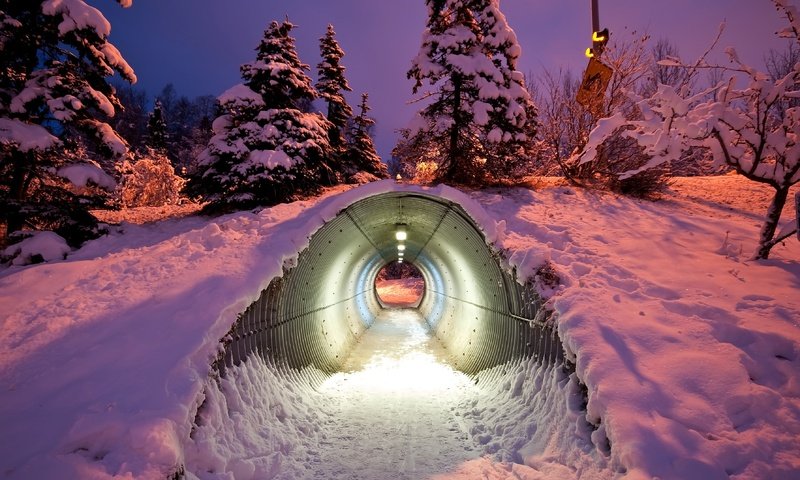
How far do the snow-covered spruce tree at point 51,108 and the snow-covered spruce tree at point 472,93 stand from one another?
795 cm

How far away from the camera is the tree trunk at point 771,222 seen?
5.28 m

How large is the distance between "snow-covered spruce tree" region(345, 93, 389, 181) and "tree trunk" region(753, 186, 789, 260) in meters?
20.1

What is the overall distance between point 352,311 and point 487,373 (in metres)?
6.83

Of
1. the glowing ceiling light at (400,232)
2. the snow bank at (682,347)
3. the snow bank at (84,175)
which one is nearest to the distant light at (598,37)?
the snow bank at (682,347)

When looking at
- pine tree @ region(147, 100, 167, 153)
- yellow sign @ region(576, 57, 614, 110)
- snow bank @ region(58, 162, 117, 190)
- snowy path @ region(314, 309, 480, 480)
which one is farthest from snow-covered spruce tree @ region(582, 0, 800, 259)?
pine tree @ region(147, 100, 167, 153)

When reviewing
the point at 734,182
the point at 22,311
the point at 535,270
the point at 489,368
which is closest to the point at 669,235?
the point at 535,270

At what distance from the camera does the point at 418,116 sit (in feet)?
41.2

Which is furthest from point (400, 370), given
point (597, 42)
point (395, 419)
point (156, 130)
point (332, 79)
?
point (156, 130)

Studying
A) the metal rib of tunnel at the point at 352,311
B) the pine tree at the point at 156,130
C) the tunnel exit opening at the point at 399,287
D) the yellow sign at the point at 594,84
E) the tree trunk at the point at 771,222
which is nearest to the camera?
the tree trunk at the point at 771,222

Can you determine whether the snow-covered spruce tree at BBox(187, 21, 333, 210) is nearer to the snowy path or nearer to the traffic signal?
the snowy path

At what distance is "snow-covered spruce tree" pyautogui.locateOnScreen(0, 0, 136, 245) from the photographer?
7.18m

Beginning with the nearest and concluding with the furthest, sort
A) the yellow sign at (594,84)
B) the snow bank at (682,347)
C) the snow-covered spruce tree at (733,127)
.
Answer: the snow bank at (682,347) → the snow-covered spruce tree at (733,127) → the yellow sign at (594,84)

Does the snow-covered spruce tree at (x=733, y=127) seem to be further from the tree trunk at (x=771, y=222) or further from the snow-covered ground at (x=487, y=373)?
the snow-covered ground at (x=487, y=373)

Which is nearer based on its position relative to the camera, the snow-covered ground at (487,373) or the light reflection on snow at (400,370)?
the snow-covered ground at (487,373)
